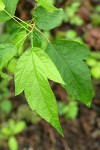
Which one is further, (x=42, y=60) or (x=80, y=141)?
(x=80, y=141)

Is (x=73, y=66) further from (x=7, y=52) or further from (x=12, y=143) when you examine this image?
(x=12, y=143)

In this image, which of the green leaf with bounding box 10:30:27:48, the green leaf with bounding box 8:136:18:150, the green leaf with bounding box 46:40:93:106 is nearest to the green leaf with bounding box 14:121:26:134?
the green leaf with bounding box 8:136:18:150

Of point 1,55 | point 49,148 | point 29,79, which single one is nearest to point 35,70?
point 29,79

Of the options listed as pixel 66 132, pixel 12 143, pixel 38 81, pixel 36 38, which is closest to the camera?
pixel 38 81

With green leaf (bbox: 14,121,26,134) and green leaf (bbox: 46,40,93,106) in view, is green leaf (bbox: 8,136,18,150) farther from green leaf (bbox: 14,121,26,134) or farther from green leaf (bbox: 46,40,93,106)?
green leaf (bbox: 46,40,93,106)

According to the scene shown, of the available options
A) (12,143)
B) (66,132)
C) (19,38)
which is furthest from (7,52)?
(66,132)

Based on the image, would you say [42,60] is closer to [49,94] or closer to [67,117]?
[49,94]
